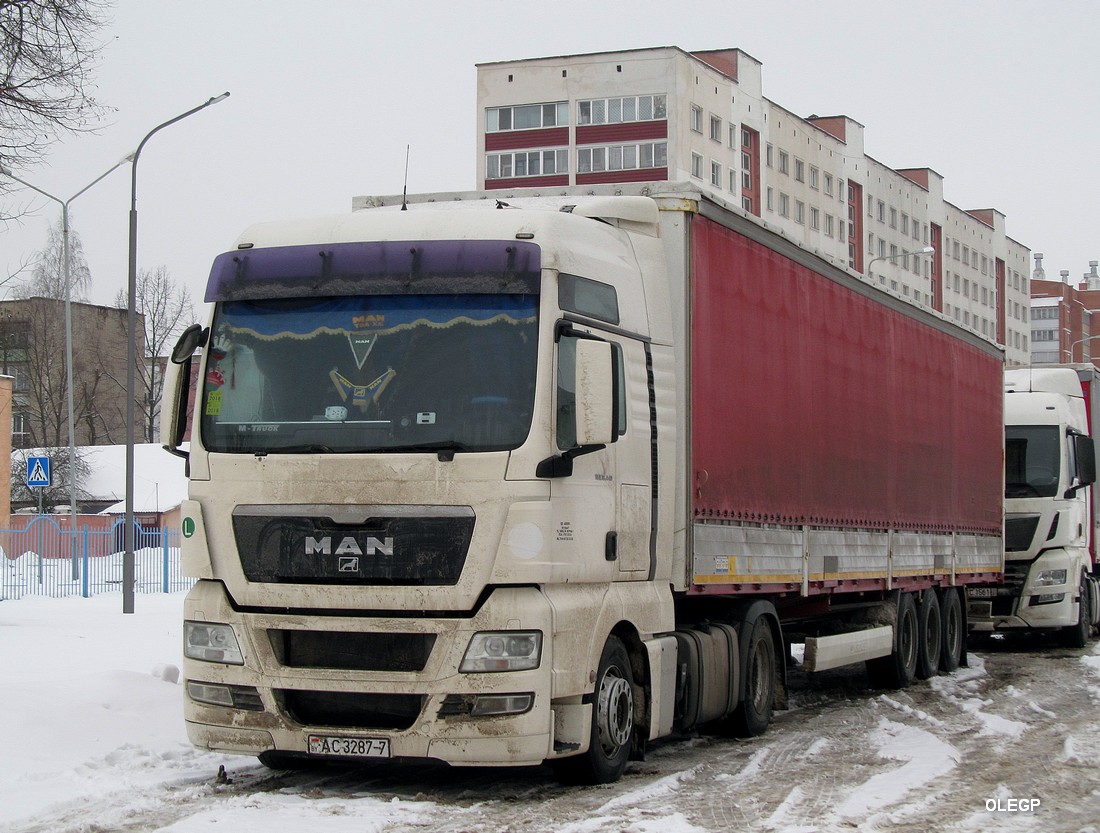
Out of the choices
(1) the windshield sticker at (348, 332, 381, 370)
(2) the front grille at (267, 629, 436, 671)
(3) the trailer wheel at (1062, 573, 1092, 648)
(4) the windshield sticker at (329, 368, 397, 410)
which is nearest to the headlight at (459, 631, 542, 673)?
(2) the front grille at (267, 629, 436, 671)

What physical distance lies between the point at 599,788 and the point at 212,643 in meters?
2.35

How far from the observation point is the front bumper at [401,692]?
8.36 m

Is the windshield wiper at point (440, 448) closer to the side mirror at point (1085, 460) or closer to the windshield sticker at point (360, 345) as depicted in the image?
the windshield sticker at point (360, 345)

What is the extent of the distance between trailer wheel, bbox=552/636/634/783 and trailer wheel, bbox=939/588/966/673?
351 inches

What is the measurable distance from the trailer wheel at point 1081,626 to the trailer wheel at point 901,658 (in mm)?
5462

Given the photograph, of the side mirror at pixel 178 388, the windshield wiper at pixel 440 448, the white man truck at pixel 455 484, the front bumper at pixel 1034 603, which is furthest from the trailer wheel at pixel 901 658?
the side mirror at pixel 178 388

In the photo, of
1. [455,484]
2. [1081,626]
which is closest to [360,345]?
[455,484]

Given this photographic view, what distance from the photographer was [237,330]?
29.7ft

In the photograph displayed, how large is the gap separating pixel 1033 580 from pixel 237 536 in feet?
46.7

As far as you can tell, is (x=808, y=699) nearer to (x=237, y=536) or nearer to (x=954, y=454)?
(x=954, y=454)

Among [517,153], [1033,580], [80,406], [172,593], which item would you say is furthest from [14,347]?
[1033,580]

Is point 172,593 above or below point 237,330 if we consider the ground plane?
below

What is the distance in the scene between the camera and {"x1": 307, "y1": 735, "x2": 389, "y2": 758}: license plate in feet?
27.6
